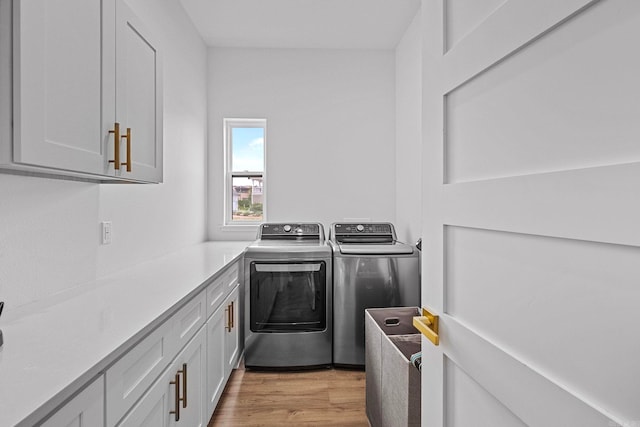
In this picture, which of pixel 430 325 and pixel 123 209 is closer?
pixel 430 325

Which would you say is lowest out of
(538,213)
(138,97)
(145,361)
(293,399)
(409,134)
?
(293,399)

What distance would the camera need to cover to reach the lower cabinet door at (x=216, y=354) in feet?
6.24

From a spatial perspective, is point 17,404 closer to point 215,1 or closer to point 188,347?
point 188,347

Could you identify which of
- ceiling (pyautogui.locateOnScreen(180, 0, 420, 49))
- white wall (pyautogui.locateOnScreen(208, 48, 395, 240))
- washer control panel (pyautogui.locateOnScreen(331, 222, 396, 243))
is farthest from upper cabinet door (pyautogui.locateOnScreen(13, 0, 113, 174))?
white wall (pyautogui.locateOnScreen(208, 48, 395, 240))

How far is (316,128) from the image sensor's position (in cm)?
362

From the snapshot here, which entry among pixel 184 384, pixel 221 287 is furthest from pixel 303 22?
pixel 184 384

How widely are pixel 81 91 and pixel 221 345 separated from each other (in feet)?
4.98

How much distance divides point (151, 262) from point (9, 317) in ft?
3.54

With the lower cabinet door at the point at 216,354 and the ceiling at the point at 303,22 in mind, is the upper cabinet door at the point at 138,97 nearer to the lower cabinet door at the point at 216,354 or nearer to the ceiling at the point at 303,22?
the lower cabinet door at the point at 216,354

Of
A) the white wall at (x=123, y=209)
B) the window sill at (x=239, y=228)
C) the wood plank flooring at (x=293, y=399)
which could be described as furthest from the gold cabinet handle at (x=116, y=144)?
the window sill at (x=239, y=228)

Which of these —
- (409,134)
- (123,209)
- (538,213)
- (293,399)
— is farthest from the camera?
(409,134)

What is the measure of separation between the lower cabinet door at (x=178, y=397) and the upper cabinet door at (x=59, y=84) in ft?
2.41

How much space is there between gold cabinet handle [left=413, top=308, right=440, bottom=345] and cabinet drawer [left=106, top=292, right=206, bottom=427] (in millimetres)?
778

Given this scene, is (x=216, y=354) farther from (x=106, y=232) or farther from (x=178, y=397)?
(x=106, y=232)
